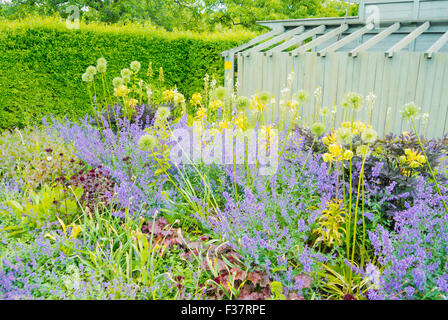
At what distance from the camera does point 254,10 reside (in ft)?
60.6

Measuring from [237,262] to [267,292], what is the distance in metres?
0.31

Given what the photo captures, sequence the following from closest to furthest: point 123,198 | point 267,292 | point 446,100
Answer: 1. point 267,292
2. point 123,198
3. point 446,100

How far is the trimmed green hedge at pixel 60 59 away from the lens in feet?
21.0

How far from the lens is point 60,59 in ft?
22.5

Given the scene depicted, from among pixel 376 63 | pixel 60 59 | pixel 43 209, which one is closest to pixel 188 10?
pixel 60 59

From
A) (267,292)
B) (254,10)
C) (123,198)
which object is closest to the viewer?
(267,292)

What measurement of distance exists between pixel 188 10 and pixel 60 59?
43.4ft

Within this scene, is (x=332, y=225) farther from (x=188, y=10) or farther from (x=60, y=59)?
(x=188, y=10)

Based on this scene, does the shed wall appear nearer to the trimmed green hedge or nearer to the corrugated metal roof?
the corrugated metal roof

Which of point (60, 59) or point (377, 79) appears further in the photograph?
point (60, 59)
